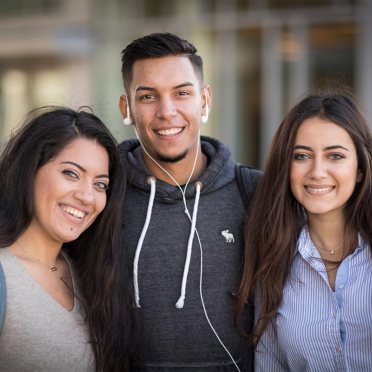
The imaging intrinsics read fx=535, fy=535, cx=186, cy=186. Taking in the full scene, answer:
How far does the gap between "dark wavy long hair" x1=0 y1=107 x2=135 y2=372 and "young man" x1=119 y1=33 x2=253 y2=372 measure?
133mm

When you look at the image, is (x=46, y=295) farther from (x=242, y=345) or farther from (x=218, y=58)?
(x=218, y=58)

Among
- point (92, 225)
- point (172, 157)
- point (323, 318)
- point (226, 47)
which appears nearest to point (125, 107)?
point (172, 157)

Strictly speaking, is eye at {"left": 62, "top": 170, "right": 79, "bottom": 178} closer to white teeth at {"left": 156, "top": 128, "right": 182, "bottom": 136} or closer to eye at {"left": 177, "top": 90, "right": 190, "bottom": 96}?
white teeth at {"left": 156, "top": 128, "right": 182, "bottom": 136}

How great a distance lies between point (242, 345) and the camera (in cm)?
320

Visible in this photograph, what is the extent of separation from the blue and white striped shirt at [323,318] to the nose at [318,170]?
44 cm

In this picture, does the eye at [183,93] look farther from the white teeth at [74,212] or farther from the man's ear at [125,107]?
the white teeth at [74,212]

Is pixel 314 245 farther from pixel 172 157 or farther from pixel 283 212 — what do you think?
pixel 172 157

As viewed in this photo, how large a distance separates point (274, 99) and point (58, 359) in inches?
293

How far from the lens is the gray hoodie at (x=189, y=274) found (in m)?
3.13

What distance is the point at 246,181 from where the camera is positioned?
343 centimetres

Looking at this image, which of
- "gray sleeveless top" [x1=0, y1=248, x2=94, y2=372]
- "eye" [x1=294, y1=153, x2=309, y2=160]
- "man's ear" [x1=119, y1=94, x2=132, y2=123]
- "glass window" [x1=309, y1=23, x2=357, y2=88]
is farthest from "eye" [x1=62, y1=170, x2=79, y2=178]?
"glass window" [x1=309, y1=23, x2=357, y2=88]

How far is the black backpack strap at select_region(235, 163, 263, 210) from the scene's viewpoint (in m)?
3.38

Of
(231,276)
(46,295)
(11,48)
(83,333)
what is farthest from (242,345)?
(11,48)

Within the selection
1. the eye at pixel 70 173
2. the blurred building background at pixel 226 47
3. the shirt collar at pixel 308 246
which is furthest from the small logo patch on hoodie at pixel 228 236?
the blurred building background at pixel 226 47
